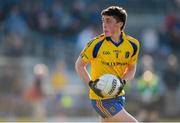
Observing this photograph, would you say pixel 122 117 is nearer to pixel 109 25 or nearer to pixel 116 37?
pixel 116 37

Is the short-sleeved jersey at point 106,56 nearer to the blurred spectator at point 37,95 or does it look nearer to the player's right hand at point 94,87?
the player's right hand at point 94,87

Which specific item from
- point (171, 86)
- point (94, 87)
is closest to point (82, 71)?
point (94, 87)

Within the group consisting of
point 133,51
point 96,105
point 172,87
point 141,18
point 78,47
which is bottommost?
point 96,105

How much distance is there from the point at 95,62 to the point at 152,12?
52.0 ft

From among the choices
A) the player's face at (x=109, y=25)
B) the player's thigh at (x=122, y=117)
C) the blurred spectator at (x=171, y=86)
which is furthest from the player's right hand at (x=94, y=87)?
the blurred spectator at (x=171, y=86)

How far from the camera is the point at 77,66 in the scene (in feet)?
31.6

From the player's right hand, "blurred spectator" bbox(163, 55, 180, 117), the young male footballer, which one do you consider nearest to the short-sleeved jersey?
the young male footballer

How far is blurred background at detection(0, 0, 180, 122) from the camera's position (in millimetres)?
20828

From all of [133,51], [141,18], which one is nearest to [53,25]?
[141,18]

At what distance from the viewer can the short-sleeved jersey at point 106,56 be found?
376 inches

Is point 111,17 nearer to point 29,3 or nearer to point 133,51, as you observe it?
point 133,51

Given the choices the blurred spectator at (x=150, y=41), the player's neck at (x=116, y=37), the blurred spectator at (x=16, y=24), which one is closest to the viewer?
the player's neck at (x=116, y=37)

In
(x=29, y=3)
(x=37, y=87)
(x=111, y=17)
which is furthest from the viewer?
(x=29, y=3)

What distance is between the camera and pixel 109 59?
9.59 m
